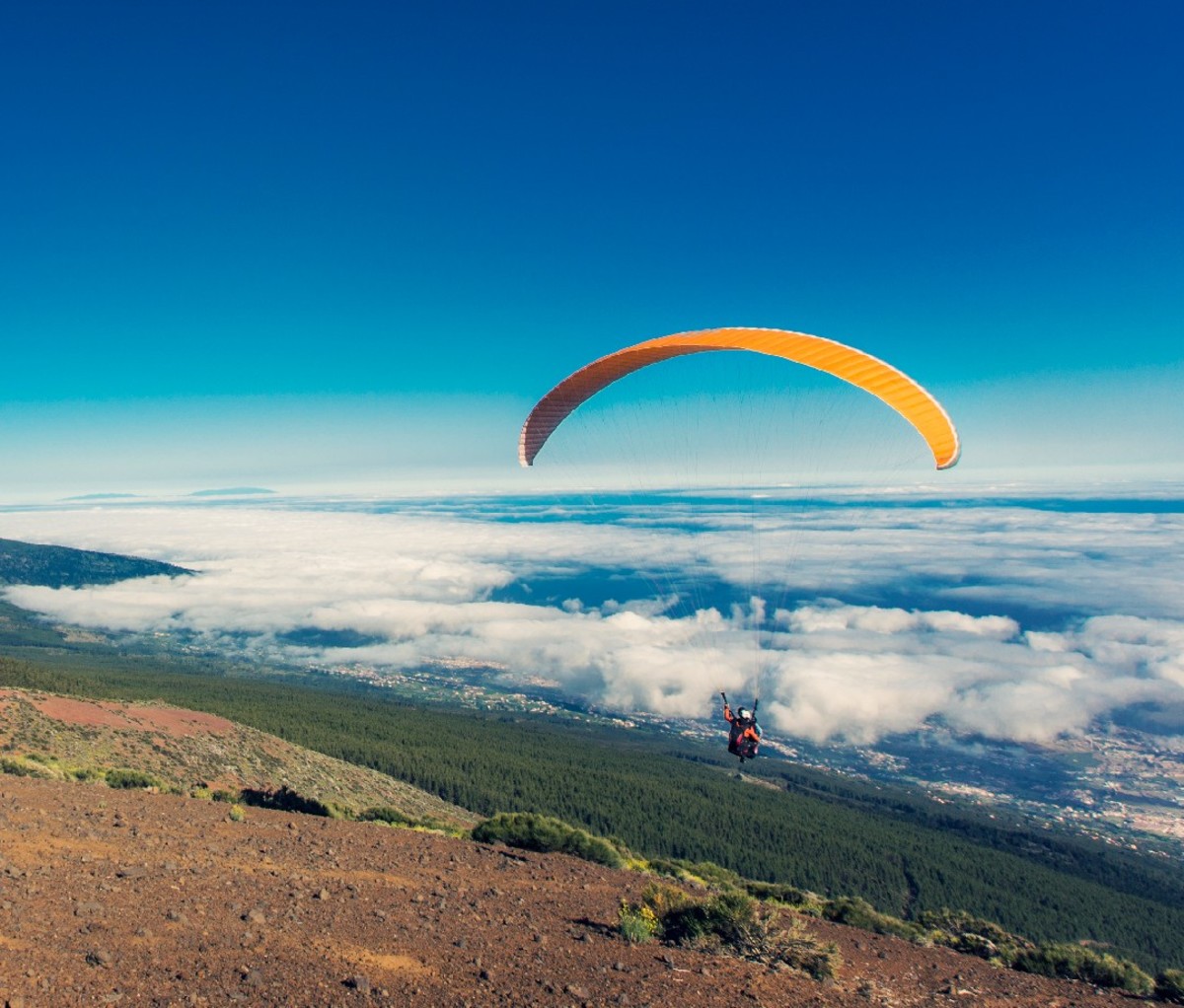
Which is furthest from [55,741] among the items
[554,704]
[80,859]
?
[554,704]

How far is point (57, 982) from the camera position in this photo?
7.92 meters

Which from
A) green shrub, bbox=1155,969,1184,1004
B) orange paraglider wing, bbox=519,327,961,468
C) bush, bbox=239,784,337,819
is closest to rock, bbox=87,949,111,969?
bush, bbox=239,784,337,819

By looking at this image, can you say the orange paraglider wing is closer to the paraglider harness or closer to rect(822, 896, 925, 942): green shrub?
the paraglider harness

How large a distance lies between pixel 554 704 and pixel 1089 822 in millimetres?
107101

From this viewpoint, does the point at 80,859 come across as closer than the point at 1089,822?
Yes

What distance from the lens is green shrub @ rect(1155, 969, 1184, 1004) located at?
40.0 ft

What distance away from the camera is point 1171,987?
12.4 m

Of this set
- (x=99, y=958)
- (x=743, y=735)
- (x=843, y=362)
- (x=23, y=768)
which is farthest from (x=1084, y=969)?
(x=23, y=768)

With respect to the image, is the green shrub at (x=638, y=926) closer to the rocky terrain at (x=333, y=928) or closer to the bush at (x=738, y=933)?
the bush at (x=738, y=933)

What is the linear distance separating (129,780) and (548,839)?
42.1ft

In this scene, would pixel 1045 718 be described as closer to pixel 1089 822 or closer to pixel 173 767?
pixel 1089 822

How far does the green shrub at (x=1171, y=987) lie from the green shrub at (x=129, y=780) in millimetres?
24942

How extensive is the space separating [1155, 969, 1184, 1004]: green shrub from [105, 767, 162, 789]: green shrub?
24942mm

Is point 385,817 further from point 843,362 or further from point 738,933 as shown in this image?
point 843,362
